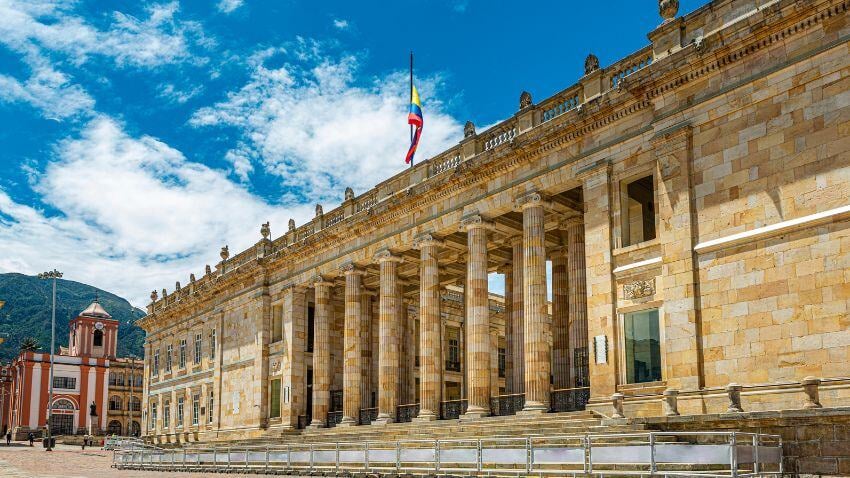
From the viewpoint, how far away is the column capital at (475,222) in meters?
28.3

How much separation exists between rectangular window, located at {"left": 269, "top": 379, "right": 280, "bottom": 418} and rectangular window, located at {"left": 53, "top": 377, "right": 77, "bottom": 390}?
219ft

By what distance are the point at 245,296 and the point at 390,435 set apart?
17.1 meters

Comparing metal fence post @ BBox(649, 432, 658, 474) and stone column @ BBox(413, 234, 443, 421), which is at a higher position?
stone column @ BBox(413, 234, 443, 421)

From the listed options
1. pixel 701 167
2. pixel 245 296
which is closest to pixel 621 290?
pixel 701 167

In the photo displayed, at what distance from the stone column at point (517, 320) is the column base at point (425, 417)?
3.33 metres

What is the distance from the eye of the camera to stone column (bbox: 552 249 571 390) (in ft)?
96.0

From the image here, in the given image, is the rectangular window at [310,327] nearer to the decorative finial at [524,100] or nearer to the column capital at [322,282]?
the column capital at [322,282]

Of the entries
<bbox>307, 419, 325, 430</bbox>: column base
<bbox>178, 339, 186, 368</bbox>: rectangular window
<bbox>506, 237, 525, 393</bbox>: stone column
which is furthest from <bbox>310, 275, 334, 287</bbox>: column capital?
<bbox>178, 339, 186, 368</bbox>: rectangular window

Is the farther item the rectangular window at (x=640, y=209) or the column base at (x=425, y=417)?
the column base at (x=425, y=417)

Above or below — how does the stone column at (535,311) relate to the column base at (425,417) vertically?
above

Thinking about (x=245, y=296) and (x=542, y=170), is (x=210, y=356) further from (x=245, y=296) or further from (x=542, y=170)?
(x=542, y=170)

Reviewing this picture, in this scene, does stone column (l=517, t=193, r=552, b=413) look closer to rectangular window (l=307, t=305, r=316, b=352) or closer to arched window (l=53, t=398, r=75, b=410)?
rectangular window (l=307, t=305, r=316, b=352)

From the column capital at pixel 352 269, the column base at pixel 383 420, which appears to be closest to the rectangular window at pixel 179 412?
the column capital at pixel 352 269

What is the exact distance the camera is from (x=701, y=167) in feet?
69.1
